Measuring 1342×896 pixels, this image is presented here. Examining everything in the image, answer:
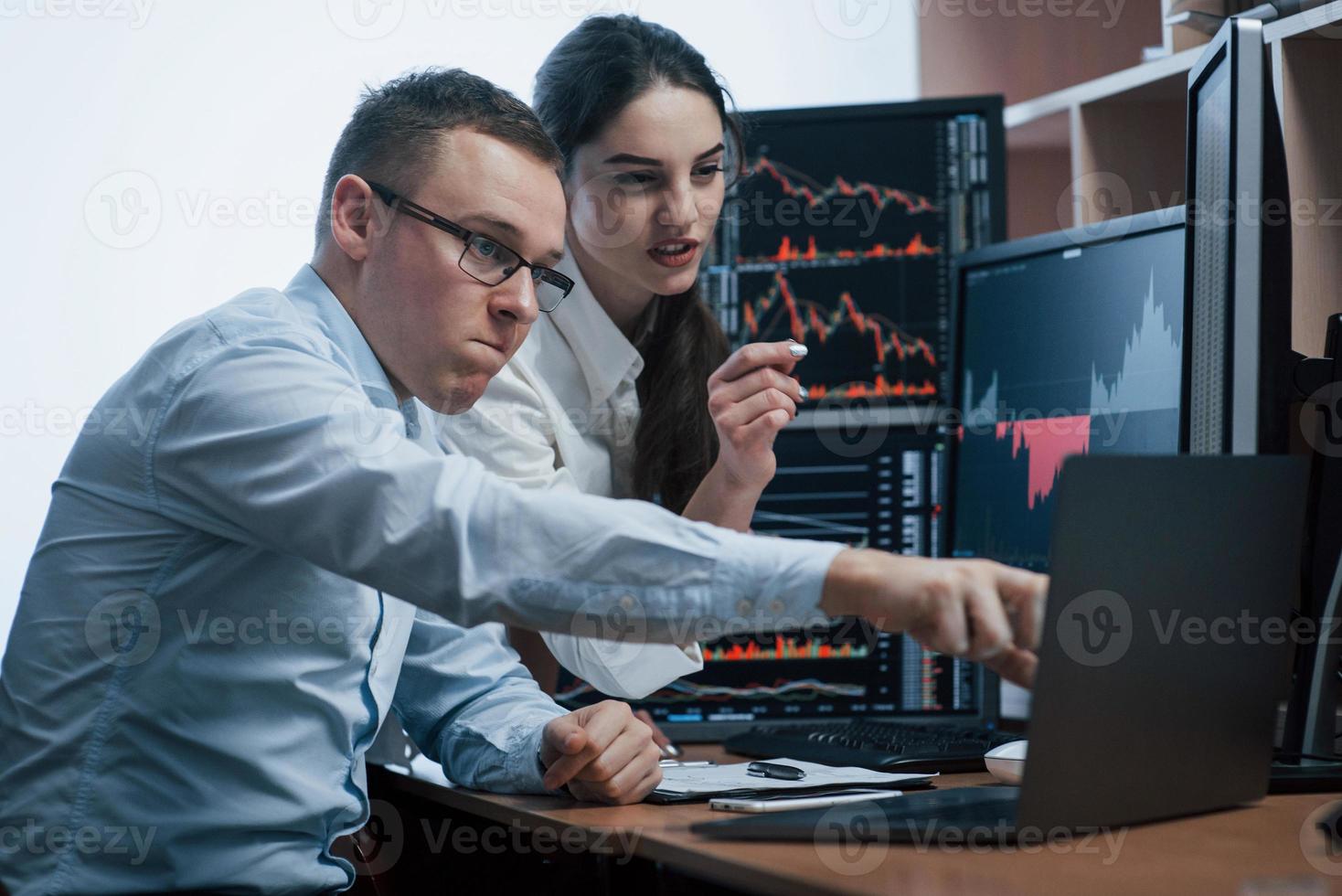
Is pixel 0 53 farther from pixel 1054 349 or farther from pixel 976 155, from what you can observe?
pixel 1054 349

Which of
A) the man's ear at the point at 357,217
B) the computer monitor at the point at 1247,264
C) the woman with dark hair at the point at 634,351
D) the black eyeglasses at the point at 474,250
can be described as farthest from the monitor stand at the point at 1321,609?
the man's ear at the point at 357,217

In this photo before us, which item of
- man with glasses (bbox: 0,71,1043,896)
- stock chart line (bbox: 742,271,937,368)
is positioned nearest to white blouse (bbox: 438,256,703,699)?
man with glasses (bbox: 0,71,1043,896)

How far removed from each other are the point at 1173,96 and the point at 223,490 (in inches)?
63.6

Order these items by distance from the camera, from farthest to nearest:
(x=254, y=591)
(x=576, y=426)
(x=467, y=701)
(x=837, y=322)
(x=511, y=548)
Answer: (x=837, y=322) → (x=576, y=426) → (x=467, y=701) → (x=254, y=591) → (x=511, y=548)

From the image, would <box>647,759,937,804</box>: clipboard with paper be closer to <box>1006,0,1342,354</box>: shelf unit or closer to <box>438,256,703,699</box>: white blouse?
<box>438,256,703,699</box>: white blouse

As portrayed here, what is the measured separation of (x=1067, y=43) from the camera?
2486 millimetres

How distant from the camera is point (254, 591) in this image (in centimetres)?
103

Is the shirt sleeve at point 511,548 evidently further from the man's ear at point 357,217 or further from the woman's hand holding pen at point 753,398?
the woman's hand holding pen at point 753,398

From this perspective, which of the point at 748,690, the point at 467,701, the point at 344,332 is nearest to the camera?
the point at 344,332

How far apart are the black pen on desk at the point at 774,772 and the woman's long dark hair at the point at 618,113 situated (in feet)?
1.88

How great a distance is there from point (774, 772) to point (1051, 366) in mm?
726

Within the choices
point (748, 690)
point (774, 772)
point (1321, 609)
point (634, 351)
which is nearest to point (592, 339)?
point (634, 351)

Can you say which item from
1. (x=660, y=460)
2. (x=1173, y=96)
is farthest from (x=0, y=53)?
(x=1173, y=96)

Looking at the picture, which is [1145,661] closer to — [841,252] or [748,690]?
[748,690]
